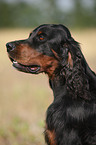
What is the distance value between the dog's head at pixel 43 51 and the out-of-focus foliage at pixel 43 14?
34810 mm

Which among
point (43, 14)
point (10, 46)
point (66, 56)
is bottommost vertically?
point (66, 56)

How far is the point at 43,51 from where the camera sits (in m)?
3.51

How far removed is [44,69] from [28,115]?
2.28 meters

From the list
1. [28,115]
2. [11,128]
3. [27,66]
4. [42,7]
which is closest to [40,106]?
[28,115]

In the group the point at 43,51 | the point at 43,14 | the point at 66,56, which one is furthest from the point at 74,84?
the point at 43,14

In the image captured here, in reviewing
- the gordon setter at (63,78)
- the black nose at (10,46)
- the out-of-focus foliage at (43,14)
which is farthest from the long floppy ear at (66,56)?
the out-of-focus foliage at (43,14)

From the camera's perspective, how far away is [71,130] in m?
3.16

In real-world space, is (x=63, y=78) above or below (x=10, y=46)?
below

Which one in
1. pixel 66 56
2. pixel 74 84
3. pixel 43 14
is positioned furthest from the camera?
pixel 43 14

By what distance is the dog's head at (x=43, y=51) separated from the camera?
347 cm

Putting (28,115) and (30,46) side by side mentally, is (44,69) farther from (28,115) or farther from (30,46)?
(28,115)

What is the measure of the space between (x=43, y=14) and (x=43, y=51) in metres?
43.9

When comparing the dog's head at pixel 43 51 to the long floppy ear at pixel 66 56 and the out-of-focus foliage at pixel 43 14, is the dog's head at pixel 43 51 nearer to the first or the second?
the long floppy ear at pixel 66 56

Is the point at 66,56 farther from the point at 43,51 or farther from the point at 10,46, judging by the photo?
the point at 10,46
